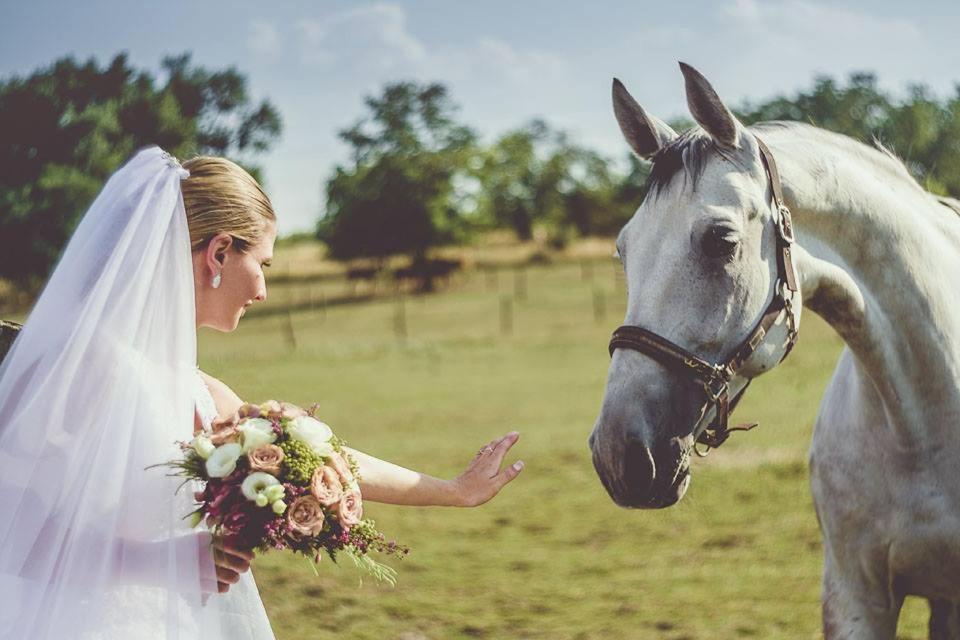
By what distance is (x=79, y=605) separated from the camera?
2.20 metres

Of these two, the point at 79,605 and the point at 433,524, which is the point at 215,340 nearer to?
the point at 433,524

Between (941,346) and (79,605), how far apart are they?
259cm

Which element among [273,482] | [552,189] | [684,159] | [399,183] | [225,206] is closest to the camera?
[273,482]

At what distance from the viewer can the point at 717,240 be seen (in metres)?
2.23

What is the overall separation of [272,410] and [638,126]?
136 centimetres

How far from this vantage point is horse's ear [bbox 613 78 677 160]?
2.52 meters

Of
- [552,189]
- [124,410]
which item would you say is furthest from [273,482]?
[552,189]

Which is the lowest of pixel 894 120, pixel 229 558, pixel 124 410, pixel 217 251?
pixel 229 558

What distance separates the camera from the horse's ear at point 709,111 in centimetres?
227

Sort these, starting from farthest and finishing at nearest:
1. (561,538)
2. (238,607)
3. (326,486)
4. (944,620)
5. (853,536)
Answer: (561,538), (944,620), (853,536), (238,607), (326,486)

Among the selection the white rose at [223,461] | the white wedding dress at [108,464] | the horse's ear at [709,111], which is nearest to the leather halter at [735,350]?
the horse's ear at [709,111]

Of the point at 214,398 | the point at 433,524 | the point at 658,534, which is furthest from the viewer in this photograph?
the point at 433,524

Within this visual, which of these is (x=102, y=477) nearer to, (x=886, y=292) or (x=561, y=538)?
(x=886, y=292)

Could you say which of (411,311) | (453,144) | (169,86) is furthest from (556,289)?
(169,86)
